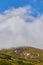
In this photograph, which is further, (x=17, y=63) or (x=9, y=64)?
(x=17, y=63)

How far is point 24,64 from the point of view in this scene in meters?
104

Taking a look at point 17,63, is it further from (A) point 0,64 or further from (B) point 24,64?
(A) point 0,64

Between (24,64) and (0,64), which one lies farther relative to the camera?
(24,64)

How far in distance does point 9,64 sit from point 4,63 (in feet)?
7.31

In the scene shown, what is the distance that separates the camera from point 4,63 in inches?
3484

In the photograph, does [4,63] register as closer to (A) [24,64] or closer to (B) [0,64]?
(B) [0,64]

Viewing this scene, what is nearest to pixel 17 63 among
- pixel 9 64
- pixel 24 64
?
pixel 24 64

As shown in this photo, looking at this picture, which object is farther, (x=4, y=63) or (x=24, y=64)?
(x=24, y=64)

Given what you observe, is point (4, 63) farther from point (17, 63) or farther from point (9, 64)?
point (17, 63)

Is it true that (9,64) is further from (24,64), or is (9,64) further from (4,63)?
(24,64)

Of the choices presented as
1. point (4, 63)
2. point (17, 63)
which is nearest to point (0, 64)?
point (4, 63)

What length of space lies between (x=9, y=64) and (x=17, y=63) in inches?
481

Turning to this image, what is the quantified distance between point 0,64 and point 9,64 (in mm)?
3747

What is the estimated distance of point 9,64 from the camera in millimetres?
89312
